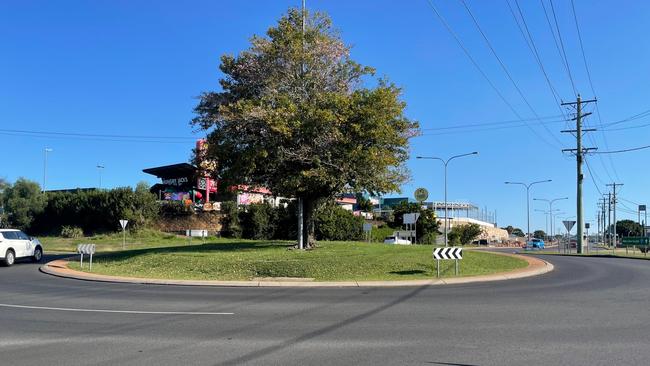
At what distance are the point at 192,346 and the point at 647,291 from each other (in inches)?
518

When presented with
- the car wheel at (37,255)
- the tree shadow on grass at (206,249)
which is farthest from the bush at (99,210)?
the tree shadow on grass at (206,249)

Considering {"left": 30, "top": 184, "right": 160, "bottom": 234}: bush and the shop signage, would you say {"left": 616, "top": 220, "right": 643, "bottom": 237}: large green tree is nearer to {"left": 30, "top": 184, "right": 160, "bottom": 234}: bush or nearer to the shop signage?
the shop signage

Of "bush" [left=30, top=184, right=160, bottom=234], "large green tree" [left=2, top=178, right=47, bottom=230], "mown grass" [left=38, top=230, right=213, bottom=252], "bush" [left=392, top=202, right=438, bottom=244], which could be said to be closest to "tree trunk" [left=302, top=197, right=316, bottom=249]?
"mown grass" [left=38, top=230, right=213, bottom=252]

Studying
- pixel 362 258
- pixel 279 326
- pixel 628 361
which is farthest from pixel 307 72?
pixel 628 361

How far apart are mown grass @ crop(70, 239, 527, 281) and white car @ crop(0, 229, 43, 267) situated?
11.4 ft

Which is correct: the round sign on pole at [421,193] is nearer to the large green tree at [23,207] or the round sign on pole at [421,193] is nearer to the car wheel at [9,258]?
the car wheel at [9,258]

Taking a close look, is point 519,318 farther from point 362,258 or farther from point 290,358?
point 362,258

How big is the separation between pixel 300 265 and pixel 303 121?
5.84 metres

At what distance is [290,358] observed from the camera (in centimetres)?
749

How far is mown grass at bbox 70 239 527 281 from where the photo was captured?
21000 mm

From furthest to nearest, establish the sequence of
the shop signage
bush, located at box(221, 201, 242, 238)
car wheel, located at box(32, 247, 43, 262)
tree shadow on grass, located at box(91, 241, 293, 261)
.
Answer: the shop signage < bush, located at box(221, 201, 242, 238) < car wheel, located at box(32, 247, 43, 262) < tree shadow on grass, located at box(91, 241, 293, 261)

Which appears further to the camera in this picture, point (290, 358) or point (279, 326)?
point (279, 326)

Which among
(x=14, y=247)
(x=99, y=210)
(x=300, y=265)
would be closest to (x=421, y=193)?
(x=300, y=265)

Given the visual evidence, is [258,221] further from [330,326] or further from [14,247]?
[330,326]
